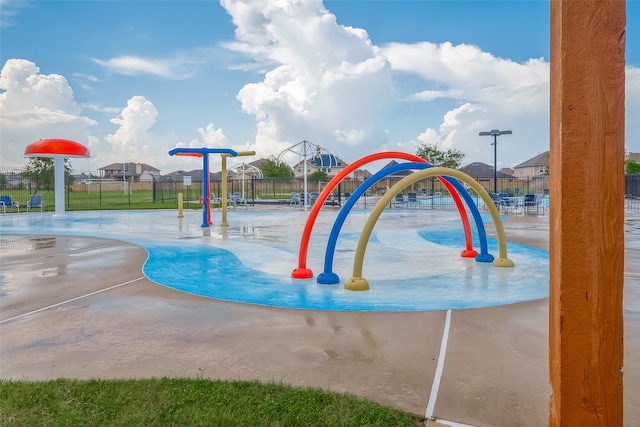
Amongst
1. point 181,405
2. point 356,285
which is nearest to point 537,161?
point 356,285

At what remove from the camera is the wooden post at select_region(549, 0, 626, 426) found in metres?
1.96

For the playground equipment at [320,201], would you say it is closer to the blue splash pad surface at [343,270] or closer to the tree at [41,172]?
the blue splash pad surface at [343,270]

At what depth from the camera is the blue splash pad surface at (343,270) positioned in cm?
622

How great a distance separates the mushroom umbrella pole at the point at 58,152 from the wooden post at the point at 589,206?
24731mm

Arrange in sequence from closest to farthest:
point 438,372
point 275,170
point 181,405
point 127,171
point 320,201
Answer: point 181,405 < point 438,372 < point 320,201 < point 275,170 < point 127,171

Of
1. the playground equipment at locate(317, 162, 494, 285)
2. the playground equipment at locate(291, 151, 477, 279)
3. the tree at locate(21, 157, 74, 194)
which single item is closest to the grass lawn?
the playground equipment at locate(317, 162, 494, 285)

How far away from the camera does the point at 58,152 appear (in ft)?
74.9

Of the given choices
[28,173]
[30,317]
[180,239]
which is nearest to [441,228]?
[180,239]

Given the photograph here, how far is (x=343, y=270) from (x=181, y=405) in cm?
561

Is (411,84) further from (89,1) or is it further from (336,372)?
(336,372)

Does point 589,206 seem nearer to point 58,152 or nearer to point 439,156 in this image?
point 58,152

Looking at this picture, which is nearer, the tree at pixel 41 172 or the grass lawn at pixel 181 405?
the grass lawn at pixel 181 405

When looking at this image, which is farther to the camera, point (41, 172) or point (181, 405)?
point (41, 172)

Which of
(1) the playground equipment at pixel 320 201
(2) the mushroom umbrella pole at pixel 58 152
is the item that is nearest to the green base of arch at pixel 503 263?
(1) the playground equipment at pixel 320 201
